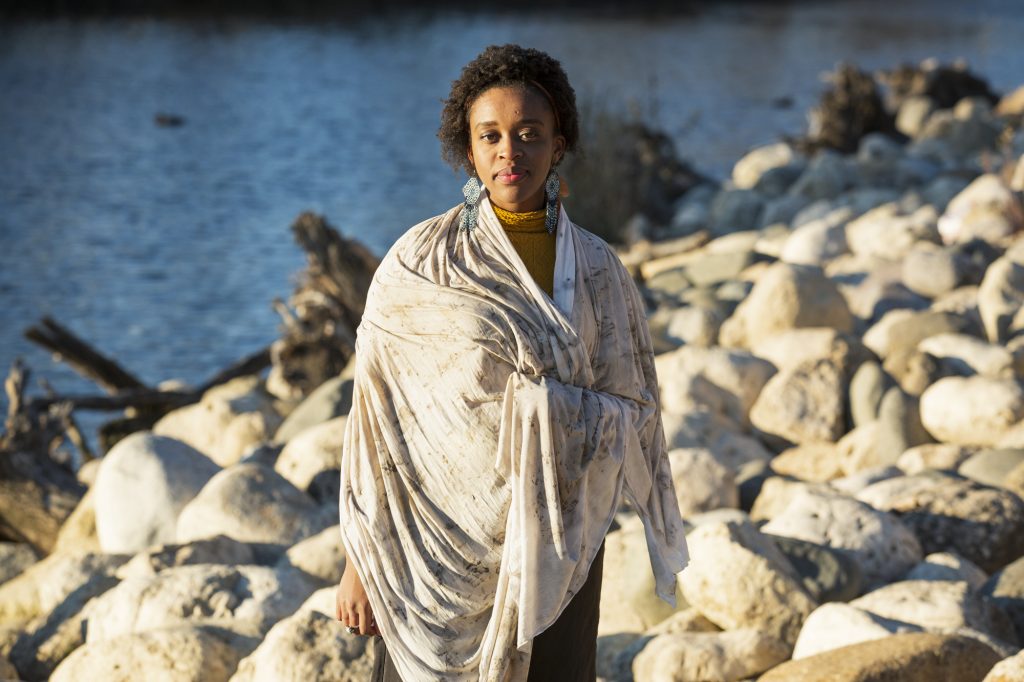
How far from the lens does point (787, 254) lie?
10680mm

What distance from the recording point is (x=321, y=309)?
887cm

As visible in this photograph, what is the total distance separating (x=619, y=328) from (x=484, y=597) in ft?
1.99

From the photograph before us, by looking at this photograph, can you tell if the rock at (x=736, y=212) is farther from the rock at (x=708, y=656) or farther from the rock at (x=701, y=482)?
the rock at (x=708, y=656)

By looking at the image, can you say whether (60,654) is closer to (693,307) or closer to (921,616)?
(921,616)

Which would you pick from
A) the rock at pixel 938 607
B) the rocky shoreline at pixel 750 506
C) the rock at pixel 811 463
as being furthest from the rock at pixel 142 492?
the rock at pixel 938 607

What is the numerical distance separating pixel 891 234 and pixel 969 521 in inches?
213

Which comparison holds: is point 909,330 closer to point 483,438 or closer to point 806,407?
Result: point 806,407

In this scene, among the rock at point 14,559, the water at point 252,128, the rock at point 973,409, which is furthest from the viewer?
the water at point 252,128

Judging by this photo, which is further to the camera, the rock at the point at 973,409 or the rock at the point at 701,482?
the rock at the point at 973,409

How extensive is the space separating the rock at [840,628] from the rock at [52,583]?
2.59m

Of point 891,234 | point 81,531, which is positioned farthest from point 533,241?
point 891,234

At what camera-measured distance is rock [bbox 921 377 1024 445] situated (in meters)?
6.32

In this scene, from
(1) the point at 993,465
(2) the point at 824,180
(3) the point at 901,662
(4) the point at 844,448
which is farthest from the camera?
(2) the point at 824,180

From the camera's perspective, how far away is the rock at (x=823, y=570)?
15.3 ft
